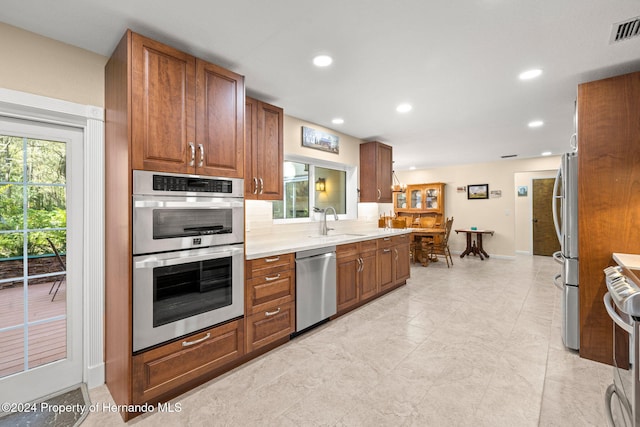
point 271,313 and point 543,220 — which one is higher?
point 543,220

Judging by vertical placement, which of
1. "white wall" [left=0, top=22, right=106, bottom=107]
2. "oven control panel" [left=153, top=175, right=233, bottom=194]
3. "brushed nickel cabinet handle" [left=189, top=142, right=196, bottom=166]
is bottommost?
"oven control panel" [left=153, top=175, right=233, bottom=194]

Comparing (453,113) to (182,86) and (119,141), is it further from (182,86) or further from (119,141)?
(119,141)

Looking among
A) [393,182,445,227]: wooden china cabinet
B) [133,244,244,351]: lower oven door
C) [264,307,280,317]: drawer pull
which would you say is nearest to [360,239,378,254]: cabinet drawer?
[264,307,280,317]: drawer pull

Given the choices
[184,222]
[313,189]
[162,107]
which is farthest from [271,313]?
[313,189]

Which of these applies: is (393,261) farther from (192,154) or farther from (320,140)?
(192,154)

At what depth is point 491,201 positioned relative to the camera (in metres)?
7.68

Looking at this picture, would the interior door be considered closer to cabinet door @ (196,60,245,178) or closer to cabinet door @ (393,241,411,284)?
cabinet door @ (393,241,411,284)

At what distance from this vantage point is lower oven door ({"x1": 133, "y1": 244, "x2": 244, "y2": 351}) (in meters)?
1.85

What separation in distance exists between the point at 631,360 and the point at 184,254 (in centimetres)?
280

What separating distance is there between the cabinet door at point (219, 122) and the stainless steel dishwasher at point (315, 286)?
3.71 ft

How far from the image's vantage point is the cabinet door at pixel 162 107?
6.07 feet

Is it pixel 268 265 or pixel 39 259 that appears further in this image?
pixel 268 265

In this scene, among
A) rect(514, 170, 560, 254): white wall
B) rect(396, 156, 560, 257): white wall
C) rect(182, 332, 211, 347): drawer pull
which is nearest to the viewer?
rect(182, 332, 211, 347): drawer pull

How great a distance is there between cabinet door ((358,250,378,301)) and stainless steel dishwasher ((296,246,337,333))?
592mm
